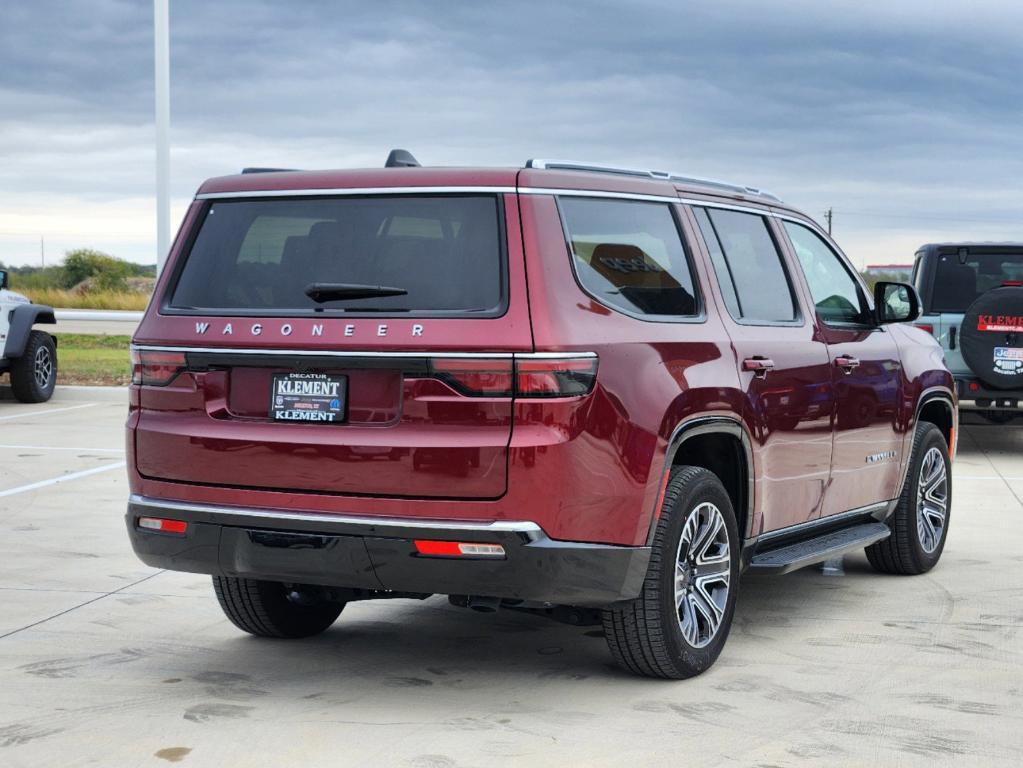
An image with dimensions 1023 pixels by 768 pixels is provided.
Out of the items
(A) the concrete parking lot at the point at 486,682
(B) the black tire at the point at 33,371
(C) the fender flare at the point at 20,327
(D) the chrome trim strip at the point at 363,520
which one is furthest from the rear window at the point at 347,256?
(B) the black tire at the point at 33,371

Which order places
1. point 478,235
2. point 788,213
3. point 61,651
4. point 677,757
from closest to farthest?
1. point 677,757
2. point 478,235
3. point 61,651
4. point 788,213

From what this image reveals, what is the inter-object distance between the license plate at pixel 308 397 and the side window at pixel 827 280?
2678 millimetres

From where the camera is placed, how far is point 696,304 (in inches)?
225

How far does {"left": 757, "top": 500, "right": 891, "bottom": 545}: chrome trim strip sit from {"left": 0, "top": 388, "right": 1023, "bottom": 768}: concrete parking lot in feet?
1.41

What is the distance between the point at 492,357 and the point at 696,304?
1.20 m

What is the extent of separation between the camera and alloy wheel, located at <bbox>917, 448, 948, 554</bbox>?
7891mm

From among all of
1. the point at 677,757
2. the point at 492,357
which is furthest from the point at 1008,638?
the point at 492,357

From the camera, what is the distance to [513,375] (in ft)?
15.8

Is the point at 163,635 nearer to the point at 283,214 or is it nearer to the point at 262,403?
the point at 262,403

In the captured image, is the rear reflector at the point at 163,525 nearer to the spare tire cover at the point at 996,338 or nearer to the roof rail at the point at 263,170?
the roof rail at the point at 263,170

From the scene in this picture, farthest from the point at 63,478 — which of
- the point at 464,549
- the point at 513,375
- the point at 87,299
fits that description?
the point at 87,299

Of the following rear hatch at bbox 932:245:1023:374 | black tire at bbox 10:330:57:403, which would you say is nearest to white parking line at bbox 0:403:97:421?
black tire at bbox 10:330:57:403

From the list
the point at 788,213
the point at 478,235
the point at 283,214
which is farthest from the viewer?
the point at 788,213

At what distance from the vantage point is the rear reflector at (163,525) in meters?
5.29
